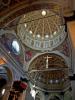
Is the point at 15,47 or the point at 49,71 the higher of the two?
the point at 15,47

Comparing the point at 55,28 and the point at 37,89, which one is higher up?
the point at 55,28

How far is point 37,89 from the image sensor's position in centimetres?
2055

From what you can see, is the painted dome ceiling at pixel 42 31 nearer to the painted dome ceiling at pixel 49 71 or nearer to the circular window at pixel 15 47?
the circular window at pixel 15 47

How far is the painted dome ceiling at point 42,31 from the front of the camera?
17.4 m

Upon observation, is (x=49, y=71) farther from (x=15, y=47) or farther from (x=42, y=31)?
(x=15, y=47)

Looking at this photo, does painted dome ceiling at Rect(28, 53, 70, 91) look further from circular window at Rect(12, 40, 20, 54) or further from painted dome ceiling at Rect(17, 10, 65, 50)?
circular window at Rect(12, 40, 20, 54)

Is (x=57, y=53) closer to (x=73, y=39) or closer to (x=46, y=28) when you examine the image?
(x=46, y=28)

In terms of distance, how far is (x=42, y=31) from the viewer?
18.8 m

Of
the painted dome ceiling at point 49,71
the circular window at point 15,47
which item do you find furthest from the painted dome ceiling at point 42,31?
the painted dome ceiling at point 49,71

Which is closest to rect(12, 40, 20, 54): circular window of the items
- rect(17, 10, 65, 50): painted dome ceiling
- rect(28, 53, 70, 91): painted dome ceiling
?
rect(17, 10, 65, 50): painted dome ceiling

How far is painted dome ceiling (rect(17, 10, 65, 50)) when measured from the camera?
17361 mm

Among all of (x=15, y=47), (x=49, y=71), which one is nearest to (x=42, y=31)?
(x=15, y=47)

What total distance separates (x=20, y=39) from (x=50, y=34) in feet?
11.0

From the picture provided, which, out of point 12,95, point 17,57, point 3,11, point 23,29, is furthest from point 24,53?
point 12,95
